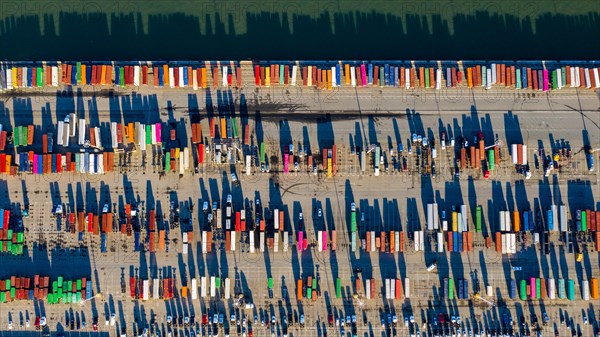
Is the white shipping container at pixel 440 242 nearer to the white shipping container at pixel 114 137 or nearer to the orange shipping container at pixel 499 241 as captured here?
the orange shipping container at pixel 499 241

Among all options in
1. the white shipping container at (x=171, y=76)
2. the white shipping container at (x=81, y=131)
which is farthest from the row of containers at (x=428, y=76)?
the white shipping container at (x=81, y=131)

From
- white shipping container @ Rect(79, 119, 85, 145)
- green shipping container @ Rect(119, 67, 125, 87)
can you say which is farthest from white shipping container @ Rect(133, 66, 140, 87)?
white shipping container @ Rect(79, 119, 85, 145)

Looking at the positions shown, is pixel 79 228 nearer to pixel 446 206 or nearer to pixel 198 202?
pixel 198 202

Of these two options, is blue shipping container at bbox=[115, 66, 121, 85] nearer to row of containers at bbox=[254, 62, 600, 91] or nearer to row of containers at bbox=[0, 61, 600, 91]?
row of containers at bbox=[0, 61, 600, 91]

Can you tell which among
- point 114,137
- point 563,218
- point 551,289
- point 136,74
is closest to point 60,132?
point 114,137

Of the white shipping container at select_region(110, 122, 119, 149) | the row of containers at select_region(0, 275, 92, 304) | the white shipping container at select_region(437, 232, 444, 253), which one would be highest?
the white shipping container at select_region(110, 122, 119, 149)

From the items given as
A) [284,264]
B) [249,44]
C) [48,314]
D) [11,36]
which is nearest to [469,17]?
[249,44]
